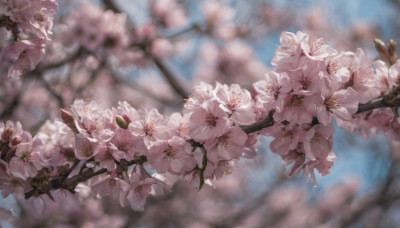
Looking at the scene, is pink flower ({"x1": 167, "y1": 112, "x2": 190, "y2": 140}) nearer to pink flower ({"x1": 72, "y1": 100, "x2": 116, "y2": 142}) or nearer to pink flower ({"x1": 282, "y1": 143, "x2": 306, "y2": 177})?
pink flower ({"x1": 72, "y1": 100, "x2": 116, "y2": 142})

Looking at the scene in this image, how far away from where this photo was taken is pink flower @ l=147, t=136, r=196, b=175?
1675 millimetres

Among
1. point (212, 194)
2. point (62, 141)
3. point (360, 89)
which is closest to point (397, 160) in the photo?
point (212, 194)

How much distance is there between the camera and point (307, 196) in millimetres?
7852

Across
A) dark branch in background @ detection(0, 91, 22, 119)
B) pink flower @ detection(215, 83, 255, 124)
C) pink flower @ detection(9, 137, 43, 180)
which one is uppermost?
pink flower @ detection(215, 83, 255, 124)

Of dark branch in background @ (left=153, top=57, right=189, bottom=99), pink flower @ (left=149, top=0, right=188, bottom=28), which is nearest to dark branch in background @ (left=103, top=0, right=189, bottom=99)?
dark branch in background @ (left=153, top=57, right=189, bottom=99)

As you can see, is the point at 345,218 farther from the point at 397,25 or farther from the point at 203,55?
the point at 203,55

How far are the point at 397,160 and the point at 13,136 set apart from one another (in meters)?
6.11

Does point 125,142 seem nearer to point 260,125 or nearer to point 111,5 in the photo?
point 260,125

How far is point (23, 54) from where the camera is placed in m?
2.05

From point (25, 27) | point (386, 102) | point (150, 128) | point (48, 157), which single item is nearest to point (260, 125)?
point (150, 128)

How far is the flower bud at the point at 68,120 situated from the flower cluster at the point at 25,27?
48cm

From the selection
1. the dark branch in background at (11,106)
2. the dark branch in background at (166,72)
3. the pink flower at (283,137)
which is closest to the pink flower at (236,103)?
the pink flower at (283,137)

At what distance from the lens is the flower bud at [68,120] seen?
174 cm

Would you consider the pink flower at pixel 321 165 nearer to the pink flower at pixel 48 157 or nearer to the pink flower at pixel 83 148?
the pink flower at pixel 83 148
